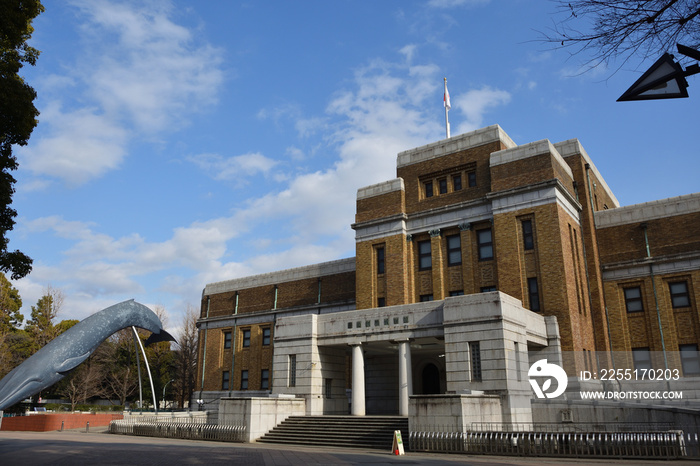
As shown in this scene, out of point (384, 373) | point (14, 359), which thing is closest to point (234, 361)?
point (384, 373)

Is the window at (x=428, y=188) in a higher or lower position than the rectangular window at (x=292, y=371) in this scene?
higher

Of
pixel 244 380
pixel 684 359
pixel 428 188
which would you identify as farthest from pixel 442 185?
pixel 244 380

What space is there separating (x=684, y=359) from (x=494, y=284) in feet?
32.2

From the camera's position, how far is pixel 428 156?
32125 millimetres

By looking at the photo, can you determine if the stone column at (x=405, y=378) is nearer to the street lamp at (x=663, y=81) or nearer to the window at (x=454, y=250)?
the window at (x=454, y=250)

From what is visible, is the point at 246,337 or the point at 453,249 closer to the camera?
the point at 453,249

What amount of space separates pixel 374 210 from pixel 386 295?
5.35 meters

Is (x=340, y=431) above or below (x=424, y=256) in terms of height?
below

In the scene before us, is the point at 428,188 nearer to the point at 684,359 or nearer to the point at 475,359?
the point at 475,359

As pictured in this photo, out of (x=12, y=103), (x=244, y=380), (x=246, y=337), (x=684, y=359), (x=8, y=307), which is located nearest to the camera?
(x=12, y=103)

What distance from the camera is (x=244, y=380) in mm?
41438

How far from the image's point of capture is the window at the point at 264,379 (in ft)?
131

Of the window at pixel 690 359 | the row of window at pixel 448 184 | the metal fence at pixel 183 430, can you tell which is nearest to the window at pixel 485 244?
the row of window at pixel 448 184

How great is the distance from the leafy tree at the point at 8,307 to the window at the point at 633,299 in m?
49.0
